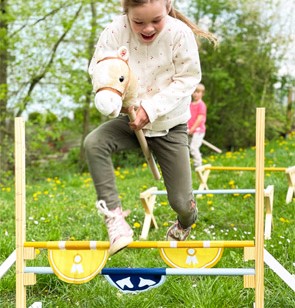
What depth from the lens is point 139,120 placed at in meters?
2.81

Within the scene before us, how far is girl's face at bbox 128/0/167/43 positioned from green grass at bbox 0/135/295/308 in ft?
4.85

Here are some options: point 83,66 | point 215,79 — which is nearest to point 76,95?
point 83,66

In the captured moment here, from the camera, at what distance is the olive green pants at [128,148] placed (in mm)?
2969

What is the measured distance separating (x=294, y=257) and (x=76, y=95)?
865cm

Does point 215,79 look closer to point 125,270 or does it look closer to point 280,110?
point 280,110

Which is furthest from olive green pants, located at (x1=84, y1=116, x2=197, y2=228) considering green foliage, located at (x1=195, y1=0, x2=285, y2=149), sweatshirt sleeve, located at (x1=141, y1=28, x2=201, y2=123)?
green foliage, located at (x1=195, y1=0, x2=285, y2=149)

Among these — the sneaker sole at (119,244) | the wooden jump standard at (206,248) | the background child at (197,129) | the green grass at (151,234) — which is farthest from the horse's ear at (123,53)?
the background child at (197,129)

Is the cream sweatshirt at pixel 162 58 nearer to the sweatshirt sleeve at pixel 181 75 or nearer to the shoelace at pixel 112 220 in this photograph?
the sweatshirt sleeve at pixel 181 75

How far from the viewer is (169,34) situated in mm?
3020

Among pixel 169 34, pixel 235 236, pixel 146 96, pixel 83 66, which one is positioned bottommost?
pixel 235 236

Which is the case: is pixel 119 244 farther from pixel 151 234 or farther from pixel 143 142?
pixel 151 234

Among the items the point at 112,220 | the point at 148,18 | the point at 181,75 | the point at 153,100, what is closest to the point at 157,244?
the point at 112,220

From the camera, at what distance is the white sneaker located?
2.74m

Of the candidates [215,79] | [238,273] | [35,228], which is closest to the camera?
[238,273]
